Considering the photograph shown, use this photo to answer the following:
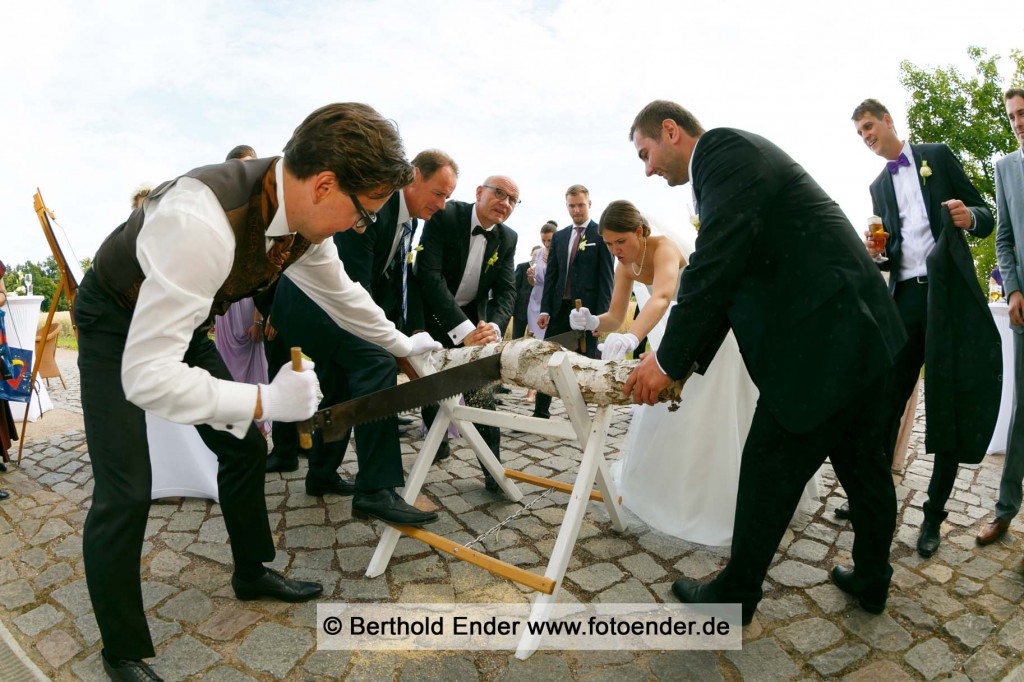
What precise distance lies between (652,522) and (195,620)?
2.49 m

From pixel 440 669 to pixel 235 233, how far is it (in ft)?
6.07

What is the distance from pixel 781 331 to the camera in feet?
7.85

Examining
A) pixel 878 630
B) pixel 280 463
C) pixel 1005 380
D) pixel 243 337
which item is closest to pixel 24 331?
pixel 243 337

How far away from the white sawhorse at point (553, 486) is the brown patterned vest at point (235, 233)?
3.89 feet

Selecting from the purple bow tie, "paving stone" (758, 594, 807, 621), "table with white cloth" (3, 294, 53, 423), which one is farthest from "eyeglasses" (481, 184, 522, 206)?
"table with white cloth" (3, 294, 53, 423)

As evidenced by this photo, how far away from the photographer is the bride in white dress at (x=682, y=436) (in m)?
3.61

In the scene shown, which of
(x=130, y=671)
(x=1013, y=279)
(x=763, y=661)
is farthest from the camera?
(x=1013, y=279)

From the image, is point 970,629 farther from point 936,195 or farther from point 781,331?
point 936,195

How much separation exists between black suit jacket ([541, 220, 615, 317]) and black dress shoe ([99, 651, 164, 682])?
5.17m

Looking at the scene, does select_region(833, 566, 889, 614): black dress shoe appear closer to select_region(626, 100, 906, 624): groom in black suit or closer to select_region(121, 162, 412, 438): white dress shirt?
select_region(626, 100, 906, 624): groom in black suit

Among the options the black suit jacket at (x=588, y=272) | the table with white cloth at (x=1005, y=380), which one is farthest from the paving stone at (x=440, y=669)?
the table with white cloth at (x=1005, y=380)

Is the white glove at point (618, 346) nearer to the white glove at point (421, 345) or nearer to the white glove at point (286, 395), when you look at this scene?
the white glove at point (421, 345)

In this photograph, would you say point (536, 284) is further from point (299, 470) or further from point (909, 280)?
point (909, 280)

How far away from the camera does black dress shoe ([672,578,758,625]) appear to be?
8.84 ft
